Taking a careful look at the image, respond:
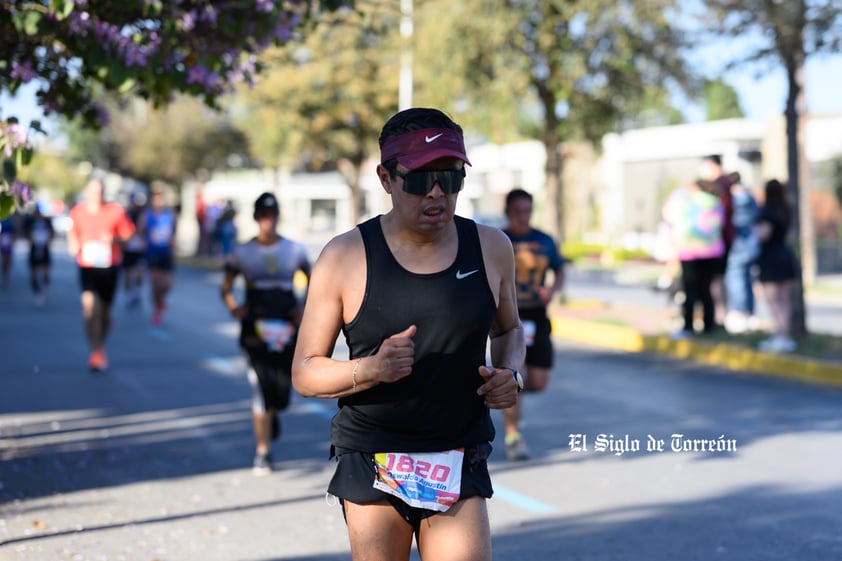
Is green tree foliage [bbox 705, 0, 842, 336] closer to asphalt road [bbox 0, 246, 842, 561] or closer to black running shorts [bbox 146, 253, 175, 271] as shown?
asphalt road [bbox 0, 246, 842, 561]

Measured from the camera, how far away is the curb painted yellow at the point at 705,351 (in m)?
12.4

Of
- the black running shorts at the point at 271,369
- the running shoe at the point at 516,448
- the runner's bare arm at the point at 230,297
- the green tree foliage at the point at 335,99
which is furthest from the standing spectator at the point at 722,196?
the green tree foliage at the point at 335,99

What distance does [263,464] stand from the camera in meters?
8.38

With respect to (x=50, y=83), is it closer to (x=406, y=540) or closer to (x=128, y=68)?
(x=128, y=68)

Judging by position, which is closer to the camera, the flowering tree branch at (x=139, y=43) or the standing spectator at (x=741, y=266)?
the flowering tree branch at (x=139, y=43)

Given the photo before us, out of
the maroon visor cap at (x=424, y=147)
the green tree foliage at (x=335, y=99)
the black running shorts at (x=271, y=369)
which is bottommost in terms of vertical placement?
the black running shorts at (x=271, y=369)

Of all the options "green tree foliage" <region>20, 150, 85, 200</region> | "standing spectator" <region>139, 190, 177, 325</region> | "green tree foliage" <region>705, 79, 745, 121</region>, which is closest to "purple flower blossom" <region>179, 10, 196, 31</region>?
"standing spectator" <region>139, 190, 177, 325</region>

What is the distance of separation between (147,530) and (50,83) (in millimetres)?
3219

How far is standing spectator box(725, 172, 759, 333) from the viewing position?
15.4 metres

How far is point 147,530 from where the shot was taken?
22.5ft

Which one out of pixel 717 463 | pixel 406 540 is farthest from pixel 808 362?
pixel 406 540

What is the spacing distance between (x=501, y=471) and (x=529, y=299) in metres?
1.19

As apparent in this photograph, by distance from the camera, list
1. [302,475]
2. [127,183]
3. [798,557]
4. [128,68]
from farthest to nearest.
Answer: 1. [127,183]
2. [302,475]
3. [128,68]
4. [798,557]

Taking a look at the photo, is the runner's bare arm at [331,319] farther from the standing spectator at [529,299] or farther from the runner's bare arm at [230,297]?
the standing spectator at [529,299]
